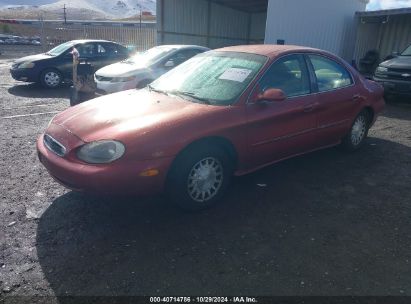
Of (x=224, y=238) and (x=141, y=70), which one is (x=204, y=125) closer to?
(x=224, y=238)

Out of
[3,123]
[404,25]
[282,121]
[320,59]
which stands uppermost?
[404,25]

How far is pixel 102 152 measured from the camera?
314cm

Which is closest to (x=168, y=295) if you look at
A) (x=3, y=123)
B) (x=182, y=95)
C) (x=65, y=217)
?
(x=65, y=217)

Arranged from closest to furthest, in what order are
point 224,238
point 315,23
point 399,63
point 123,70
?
point 224,238, point 123,70, point 399,63, point 315,23

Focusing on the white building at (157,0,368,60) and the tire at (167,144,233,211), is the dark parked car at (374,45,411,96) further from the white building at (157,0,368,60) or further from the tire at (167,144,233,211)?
the tire at (167,144,233,211)

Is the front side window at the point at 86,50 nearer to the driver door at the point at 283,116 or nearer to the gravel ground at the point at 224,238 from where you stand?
the gravel ground at the point at 224,238

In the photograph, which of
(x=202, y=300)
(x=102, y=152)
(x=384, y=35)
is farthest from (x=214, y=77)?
(x=384, y=35)

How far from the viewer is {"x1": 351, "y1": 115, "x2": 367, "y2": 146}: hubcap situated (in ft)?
17.9

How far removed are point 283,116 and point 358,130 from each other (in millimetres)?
2076

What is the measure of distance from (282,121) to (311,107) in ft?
1.87

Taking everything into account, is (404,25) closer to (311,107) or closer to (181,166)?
(311,107)

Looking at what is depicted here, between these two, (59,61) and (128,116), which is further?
(59,61)

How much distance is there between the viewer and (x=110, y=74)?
8.36 meters

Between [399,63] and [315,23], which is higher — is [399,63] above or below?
below
